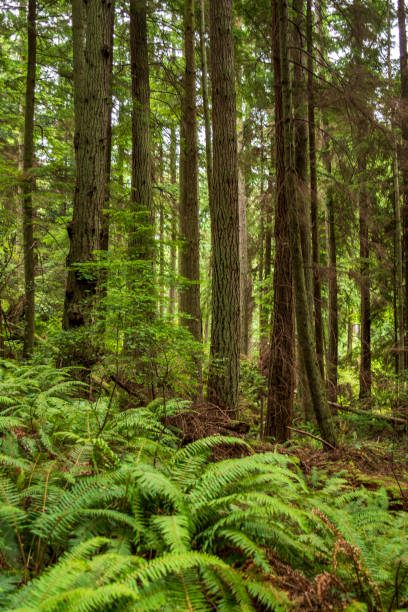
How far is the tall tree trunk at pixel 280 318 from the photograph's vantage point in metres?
6.96

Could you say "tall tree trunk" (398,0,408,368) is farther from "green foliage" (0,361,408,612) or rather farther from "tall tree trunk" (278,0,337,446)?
"green foliage" (0,361,408,612)

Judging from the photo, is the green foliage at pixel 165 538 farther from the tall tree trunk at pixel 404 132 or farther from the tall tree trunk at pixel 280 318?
the tall tree trunk at pixel 404 132

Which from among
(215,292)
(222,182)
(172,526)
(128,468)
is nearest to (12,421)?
(128,468)

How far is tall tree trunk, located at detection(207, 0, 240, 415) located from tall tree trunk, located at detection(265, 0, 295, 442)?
0.85m

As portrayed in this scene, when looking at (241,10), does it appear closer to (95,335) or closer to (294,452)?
(95,335)

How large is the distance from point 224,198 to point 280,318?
7.78 feet

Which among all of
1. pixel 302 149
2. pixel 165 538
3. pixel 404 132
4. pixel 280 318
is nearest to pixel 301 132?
pixel 302 149

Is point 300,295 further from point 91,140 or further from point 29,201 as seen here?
point 29,201

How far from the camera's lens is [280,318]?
280 inches

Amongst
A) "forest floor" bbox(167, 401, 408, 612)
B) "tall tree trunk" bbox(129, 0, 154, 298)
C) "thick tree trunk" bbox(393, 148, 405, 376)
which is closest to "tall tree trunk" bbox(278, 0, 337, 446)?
"forest floor" bbox(167, 401, 408, 612)

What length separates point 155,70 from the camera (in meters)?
11.9

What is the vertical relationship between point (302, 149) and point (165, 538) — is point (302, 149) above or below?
above

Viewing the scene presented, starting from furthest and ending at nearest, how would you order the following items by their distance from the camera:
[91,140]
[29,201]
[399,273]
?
[399,273], [29,201], [91,140]

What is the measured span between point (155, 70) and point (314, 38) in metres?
4.95
